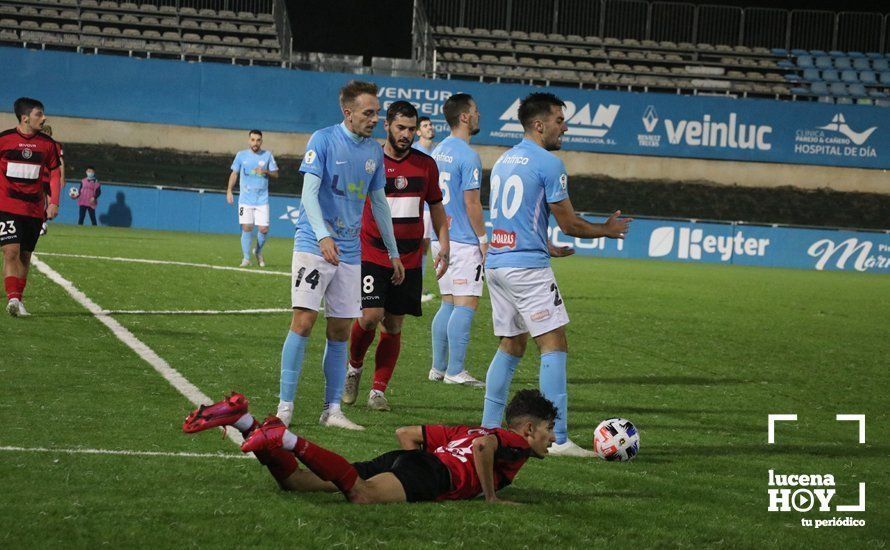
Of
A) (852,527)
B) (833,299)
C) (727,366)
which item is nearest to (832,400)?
(727,366)

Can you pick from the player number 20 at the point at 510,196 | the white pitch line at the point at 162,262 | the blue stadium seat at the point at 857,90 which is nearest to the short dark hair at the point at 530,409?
the player number 20 at the point at 510,196

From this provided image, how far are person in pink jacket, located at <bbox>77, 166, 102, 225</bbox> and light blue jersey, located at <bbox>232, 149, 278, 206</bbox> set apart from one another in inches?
506

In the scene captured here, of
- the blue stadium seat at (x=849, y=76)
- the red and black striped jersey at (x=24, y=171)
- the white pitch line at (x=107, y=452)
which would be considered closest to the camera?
the white pitch line at (x=107, y=452)

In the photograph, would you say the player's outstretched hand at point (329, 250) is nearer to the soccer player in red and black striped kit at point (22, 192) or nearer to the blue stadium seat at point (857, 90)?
the soccer player in red and black striped kit at point (22, 192)

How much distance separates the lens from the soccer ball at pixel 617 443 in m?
6.54

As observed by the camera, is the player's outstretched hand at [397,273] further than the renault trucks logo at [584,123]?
No

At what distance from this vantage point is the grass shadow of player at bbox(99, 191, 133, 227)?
108 feet

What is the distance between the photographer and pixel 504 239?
6828 millimetres

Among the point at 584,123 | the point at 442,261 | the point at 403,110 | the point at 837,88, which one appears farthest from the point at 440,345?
the point at 837,88

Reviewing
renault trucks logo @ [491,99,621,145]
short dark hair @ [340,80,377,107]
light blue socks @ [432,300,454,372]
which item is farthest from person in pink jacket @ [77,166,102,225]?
short dark hair @ [340,80,377,107]

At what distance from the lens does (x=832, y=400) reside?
9648mm

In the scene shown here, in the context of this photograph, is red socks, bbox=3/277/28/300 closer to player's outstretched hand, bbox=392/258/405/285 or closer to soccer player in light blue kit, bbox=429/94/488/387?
soccer player in light blue kit, bbox=429/94/488/387

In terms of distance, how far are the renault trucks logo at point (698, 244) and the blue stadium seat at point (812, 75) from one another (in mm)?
6397

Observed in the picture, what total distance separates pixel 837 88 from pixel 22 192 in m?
29.9
